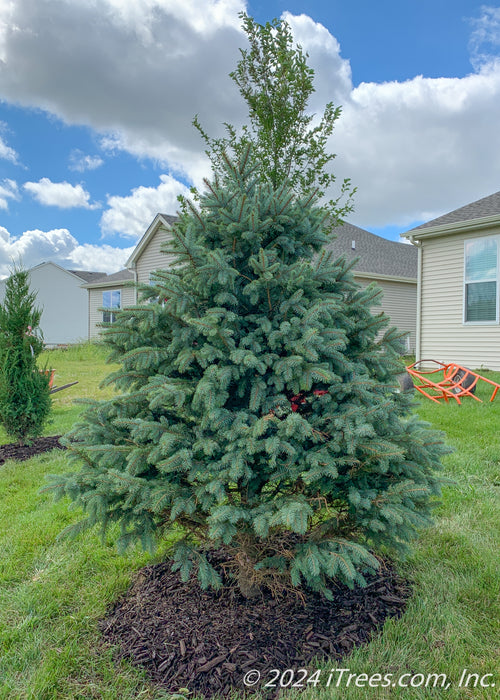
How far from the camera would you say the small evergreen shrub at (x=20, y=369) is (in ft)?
17.1

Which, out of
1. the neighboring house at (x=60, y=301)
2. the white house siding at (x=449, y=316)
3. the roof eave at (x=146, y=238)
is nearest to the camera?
the white house siding at (x=449, y=316)

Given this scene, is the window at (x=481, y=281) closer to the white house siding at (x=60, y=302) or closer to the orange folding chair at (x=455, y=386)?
the orange folding chair at (x=455, y=386)

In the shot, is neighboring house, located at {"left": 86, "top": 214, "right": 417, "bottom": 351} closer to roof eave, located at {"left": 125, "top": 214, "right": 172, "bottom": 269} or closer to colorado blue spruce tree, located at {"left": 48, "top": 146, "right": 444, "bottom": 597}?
roof eave, located at {"left": 125, "top": 214, "right": 172, "bottom": 269}

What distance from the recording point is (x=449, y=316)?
10.4 meters

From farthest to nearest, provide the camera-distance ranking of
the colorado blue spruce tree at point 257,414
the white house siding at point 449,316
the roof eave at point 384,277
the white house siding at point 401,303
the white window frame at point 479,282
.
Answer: the white house siding at point 401,303 < the roof eave at point 384,277 < the white house siding at point 449,316 < the white window frame at point 479,282 < the colorado blue spruce tree at point 257,414

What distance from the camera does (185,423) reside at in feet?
6.47

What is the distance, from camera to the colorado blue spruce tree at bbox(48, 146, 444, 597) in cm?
170

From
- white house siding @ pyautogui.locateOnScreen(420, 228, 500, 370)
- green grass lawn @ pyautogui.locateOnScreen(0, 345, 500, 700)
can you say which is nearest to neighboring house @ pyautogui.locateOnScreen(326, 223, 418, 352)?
white house siding @ pyautogui.locateOnScreen(420, 228, 500, 370)

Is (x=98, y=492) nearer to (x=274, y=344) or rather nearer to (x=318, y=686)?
(x=274, y=344)

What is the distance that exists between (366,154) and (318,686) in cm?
987

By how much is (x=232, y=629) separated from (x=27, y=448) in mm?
4440

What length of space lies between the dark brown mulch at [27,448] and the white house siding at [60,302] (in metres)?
25.9

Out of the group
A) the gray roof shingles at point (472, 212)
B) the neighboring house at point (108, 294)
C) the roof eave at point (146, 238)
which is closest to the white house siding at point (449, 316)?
Answer: the gray roof shingles at point (472, 212)

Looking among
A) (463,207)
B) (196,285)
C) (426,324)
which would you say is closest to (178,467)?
(196,285)
